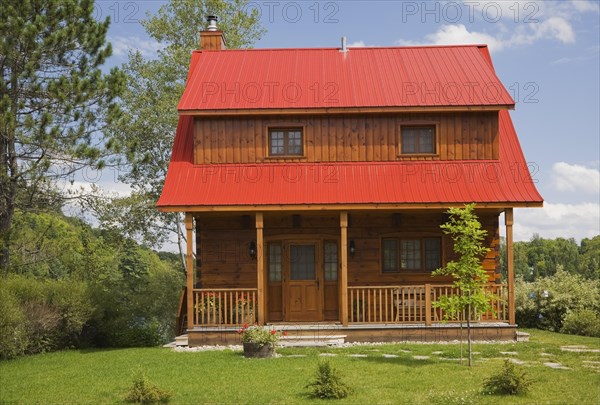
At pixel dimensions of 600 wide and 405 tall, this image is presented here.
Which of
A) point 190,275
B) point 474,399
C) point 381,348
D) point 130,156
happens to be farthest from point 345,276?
point 130,156

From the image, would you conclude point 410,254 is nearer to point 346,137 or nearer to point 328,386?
point 346,137

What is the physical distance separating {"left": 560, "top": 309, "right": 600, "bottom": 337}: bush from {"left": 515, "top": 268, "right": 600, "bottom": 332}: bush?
68 cm

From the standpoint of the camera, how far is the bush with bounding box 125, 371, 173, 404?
10.5 meters

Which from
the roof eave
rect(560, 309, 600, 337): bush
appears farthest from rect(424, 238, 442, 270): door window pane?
rect(560, 309, 600, 337): bush

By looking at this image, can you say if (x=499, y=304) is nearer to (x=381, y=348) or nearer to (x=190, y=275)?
(x=381, y=348)

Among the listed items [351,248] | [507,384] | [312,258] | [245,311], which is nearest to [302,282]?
[312,258]

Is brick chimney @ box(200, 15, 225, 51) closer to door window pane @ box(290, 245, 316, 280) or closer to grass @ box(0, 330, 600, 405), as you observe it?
door window pane @ box(290, 245, 316, 280)

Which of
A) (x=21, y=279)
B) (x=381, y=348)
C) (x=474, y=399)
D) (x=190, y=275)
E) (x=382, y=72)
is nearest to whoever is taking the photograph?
(x=474, y=399)

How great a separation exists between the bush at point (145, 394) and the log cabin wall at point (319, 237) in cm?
824

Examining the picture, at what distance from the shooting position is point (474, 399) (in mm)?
10172

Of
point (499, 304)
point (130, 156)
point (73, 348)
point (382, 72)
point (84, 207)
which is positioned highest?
point (382, 72)

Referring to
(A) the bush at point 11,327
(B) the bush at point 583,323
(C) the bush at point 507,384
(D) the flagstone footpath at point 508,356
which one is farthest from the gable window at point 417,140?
(A) the bush at point 11,327

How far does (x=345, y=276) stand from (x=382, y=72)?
708 cm

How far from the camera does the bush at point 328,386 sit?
10.5 meters
